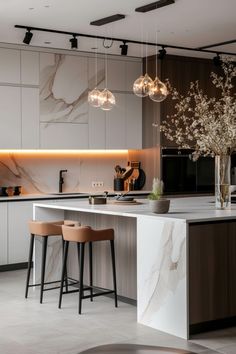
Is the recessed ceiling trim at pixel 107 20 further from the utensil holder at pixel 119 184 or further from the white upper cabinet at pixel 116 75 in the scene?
the utensil holder at pixel 119 184

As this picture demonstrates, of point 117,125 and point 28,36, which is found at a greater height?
point 28,36

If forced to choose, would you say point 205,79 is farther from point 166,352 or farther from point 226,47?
point 166,352

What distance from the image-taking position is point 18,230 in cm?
848

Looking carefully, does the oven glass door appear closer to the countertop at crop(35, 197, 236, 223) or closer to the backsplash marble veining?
the backsplash marble veining

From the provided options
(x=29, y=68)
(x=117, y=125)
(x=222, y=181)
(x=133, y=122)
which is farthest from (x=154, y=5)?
(x=133, y=122)

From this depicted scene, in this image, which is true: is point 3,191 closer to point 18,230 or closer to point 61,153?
point 18,230

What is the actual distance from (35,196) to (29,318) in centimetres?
299

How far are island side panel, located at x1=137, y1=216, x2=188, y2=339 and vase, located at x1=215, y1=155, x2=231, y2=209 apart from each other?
101 cm

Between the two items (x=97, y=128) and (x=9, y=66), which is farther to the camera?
(x=97, y=128)

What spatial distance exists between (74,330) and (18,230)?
316 cm

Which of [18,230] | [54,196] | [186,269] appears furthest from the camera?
[54,196]

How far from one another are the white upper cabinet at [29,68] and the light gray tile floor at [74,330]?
3.25 metres

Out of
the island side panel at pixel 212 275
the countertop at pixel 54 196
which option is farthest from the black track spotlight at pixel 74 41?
the island side panel at pixel 212 275

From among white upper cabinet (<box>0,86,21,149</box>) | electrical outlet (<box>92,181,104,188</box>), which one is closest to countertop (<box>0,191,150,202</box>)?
electrical outlet (<box>92,181,104,188</box>)
